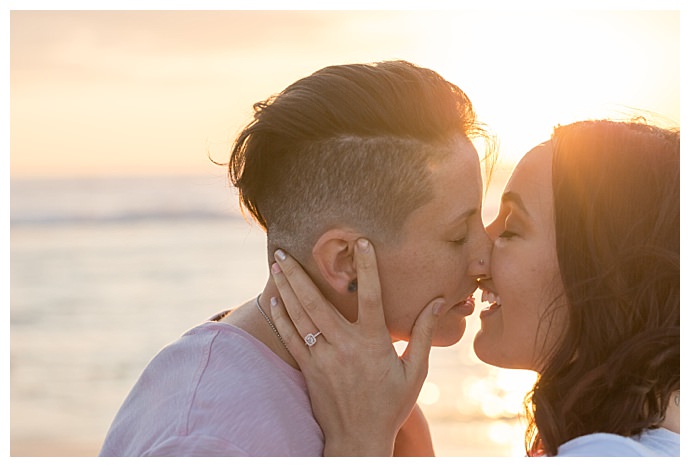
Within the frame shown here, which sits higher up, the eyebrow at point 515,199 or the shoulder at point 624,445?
the eyebrow at point 515,199

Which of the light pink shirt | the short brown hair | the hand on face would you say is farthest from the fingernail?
the light pink shirt

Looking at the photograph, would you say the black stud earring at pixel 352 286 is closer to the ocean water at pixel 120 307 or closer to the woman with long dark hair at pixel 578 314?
the woman with long dark hair at pixel 578 314

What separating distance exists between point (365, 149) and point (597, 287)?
104 centimetres

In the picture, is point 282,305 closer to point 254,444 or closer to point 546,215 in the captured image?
A: point 254,444

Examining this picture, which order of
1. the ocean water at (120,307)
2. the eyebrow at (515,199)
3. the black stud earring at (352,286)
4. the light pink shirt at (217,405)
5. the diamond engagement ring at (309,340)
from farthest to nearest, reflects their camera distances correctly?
the ocean water at (120,307)
the eyebrow at (515,199)
the black stud earring at (352,286)
the diamond engagement ring at (309,340)
the light pink shirt at (217,405)

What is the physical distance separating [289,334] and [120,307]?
11458 mm

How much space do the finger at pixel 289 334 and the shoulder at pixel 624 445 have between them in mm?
1014

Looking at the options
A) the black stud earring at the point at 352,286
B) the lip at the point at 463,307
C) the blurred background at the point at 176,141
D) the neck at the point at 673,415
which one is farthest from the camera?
the blurred background at the point at 176,141

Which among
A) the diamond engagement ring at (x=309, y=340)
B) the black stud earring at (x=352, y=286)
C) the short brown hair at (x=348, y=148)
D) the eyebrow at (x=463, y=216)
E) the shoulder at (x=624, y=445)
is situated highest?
the short brown hair at (x=348, y=148)

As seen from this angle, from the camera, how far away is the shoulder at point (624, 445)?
2.99 metres

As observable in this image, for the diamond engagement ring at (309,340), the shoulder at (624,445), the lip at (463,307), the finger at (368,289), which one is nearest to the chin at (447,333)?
the lip at (463,307)

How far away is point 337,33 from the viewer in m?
12.1

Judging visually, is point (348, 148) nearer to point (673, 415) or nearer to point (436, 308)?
point (436, 308)

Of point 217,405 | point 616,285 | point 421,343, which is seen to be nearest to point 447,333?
point 421,343
